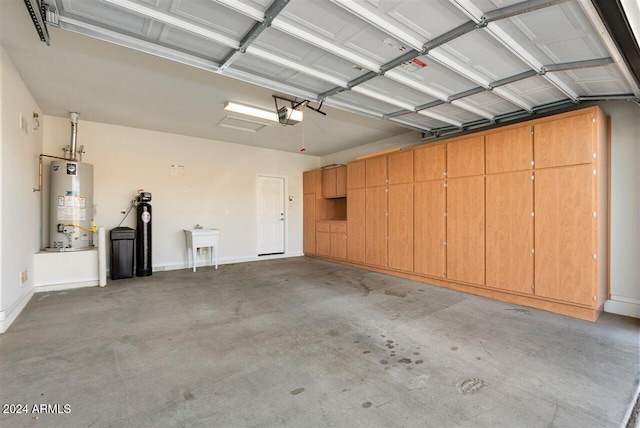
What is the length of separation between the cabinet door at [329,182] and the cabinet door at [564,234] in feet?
14.3

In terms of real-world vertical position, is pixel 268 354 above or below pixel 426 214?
below

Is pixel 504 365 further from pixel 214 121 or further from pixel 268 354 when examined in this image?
pixel 214 121

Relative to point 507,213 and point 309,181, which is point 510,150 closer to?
point 507,213

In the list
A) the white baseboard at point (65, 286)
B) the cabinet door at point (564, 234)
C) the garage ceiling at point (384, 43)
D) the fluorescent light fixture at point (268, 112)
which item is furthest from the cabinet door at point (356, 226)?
the white baseboard at point (65, 286)

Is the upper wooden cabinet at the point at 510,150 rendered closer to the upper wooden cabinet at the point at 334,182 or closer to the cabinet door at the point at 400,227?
the cabinet door at the point at 400,227

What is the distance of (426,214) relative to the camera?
489 centimetres

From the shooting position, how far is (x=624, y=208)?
135 inches

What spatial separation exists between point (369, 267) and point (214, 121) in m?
4.20

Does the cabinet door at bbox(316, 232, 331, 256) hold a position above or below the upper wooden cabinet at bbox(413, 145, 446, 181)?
below

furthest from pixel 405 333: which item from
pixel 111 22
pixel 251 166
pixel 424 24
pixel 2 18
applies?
pixel 251 166

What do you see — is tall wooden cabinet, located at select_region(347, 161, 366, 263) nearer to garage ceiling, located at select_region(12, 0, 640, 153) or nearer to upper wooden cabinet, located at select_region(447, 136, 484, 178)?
upper wooden cabinet, located at select_region(447, 136, 484, 178)

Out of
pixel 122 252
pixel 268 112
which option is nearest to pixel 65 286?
pixel 122 252

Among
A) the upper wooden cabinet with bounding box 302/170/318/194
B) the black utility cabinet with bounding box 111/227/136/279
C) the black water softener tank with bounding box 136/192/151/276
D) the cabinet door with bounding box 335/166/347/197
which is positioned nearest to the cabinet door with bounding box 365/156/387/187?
the cabinet door with bounding box 335/166/347/197

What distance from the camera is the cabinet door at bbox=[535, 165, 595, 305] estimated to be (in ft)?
10.6
